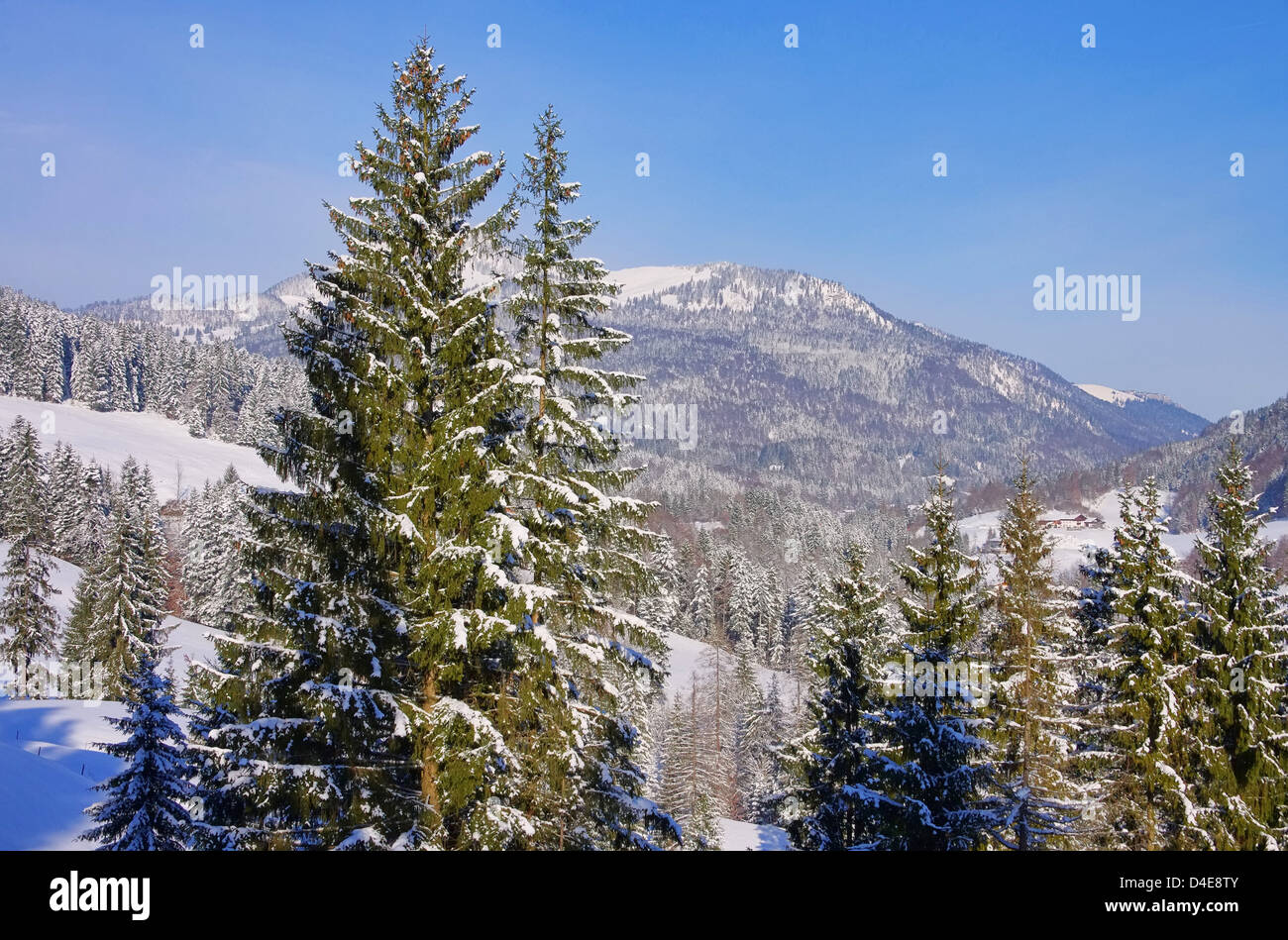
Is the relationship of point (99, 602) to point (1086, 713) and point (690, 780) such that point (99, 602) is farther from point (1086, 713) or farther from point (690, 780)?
point (1086, 713)

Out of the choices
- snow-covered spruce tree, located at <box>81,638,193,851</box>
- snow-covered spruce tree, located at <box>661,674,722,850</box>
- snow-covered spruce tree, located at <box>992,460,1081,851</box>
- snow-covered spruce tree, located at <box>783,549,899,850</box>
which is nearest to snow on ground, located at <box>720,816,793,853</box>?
snow-covered spruce tree, located at <box>661,674,722,850</box>

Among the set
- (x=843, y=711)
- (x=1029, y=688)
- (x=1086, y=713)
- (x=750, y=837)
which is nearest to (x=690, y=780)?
(x=750, y=837)

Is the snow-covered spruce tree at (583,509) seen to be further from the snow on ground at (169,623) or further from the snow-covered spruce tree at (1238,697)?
the snow on ground at (169,623)

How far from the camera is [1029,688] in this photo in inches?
733

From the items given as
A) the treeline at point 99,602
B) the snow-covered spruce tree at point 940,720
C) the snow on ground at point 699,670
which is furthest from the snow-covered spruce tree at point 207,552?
the snow-covered spruce tree at point 940,720

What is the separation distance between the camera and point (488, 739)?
10.3m

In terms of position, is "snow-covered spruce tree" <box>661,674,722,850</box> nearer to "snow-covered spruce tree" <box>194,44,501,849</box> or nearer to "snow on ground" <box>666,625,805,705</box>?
"snow on ground" <box>666,625,805,705</box>

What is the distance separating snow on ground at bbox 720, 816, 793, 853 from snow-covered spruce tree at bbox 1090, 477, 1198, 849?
64.4 ft

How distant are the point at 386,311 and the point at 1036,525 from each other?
55.0 ft

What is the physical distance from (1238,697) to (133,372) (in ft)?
582

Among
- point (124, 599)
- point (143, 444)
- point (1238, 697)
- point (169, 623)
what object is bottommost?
point (169, 623)

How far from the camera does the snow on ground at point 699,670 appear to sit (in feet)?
247

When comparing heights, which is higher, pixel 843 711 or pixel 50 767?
pixel 843 711
